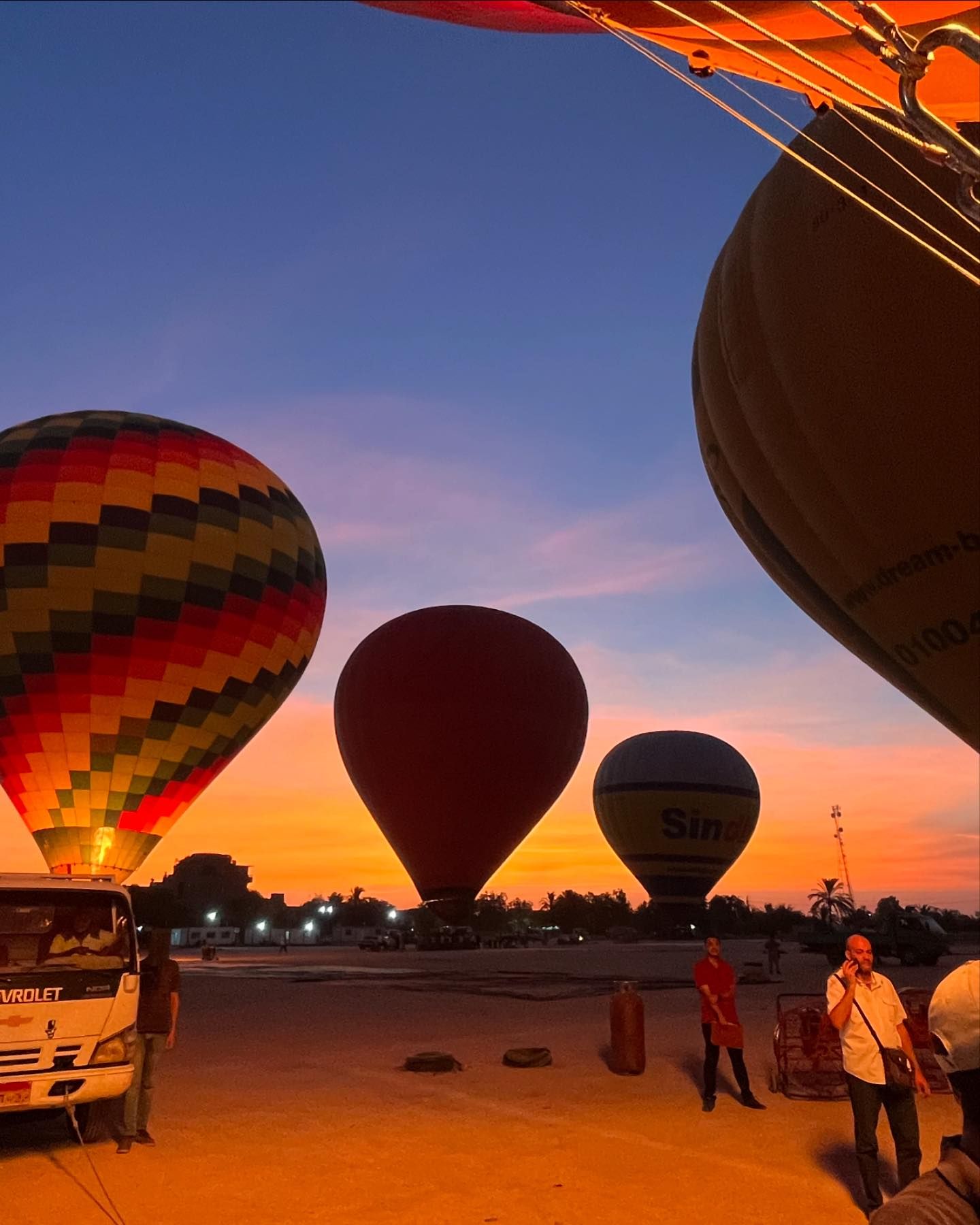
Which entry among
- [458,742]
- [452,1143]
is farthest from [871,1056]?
[458,742]

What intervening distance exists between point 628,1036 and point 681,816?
3400cm

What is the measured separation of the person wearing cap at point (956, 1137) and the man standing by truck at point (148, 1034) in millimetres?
7145

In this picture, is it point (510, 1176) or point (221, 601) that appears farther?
point (221, 601)

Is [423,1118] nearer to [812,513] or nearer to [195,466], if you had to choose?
[812,513]

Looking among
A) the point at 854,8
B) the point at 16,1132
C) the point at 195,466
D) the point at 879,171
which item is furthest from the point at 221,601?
the point at 854,8

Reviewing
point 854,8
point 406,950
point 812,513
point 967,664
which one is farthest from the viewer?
point 406,950

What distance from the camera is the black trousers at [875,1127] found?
5871 millimetres

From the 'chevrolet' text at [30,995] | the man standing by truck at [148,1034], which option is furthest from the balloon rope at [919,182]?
the 'chevrolet' text at [30,995]

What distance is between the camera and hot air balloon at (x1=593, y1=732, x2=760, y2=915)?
43.8 meters

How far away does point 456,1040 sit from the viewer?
13.9m

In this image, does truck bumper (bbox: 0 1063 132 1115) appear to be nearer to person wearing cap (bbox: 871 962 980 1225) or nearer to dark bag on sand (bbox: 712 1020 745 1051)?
dark bag on sand (bbox: 712 1020 745 1051)

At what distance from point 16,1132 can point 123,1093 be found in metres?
1.69

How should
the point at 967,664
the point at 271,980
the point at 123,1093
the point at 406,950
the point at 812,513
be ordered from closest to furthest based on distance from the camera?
1. the point at 123,1093
2. the point at 967,664
3. the point at 812,513
4. the point at 271,980
5. the point at 406,950

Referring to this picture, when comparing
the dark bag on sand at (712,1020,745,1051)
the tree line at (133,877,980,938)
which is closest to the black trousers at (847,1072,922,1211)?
the dark bag on sand at (712,1020,745,1051)
